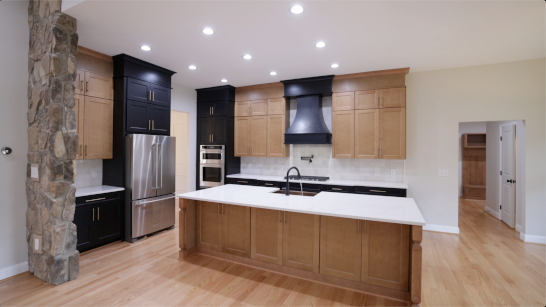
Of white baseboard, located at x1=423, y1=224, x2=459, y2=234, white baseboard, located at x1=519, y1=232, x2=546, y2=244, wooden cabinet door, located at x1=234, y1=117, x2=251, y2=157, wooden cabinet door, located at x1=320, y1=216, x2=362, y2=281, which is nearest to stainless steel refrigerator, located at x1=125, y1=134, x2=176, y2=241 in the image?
wooden cabinet door, located at x1=234, y1=117, x2=251, y2=157

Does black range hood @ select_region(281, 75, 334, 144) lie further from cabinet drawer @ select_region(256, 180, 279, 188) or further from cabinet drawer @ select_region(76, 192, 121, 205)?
cabinet drawer @ select_region(76, 192, 121, 205)

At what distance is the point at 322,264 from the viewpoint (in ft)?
8.95

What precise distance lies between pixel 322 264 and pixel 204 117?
168 inches

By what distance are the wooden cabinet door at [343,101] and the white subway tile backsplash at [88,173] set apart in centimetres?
416

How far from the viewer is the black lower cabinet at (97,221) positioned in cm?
345

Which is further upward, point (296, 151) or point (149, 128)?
point (149, 128)

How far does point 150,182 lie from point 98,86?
1.61m

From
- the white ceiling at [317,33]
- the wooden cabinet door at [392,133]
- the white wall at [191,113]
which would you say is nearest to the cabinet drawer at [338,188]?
the wooden cabinet door at [392,133]

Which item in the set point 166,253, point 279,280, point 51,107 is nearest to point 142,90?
point 51,107

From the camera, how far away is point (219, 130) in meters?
5.74

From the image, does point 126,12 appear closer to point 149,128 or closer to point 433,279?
point 149,128

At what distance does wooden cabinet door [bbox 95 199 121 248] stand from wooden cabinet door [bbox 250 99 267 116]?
3.03 metres

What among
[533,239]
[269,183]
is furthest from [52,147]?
[533,239]

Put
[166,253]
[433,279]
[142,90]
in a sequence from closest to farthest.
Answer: [433,279], [166,253], [142,90]
